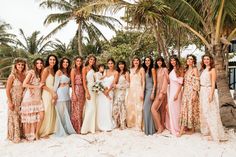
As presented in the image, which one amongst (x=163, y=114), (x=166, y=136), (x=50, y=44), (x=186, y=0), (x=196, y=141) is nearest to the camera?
(x=196, y=141)

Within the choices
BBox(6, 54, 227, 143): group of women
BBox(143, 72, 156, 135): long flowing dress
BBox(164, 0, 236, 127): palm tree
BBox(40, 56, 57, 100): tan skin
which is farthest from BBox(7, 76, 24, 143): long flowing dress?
BBox(164, 0, 236, 127): palm tree

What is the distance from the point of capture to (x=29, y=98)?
6.28 meters

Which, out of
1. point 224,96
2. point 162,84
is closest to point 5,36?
point 162,84

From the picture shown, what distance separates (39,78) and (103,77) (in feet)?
5.36

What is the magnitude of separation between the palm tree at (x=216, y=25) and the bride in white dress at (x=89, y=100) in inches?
104

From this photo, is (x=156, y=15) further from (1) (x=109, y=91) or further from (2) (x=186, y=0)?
(1) (x=109, y=91)

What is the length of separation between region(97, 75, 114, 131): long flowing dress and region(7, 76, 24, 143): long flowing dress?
1.94 metres

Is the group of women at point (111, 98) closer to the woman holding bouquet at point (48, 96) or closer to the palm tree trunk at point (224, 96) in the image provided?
the woman holding bouquet at point (48, 96)

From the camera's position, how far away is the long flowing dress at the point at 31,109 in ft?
20.4

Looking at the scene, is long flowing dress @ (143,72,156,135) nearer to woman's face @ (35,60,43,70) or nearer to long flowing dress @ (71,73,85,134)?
long flowing dress @ (71,73,85,134)

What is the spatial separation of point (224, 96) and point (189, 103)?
164cm

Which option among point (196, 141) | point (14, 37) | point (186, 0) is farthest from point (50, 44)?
point (196, 141)

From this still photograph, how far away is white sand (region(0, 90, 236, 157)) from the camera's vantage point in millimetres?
5500

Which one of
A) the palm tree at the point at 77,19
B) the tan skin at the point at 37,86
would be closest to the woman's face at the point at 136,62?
the tan skin at the point at 37,86
